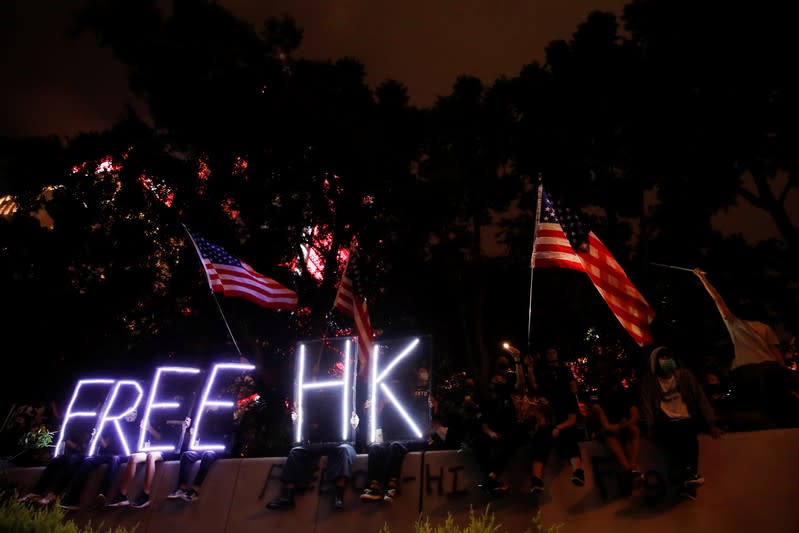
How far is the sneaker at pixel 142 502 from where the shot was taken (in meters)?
9.70

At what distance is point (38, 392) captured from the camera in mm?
16016

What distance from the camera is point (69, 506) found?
9875mm

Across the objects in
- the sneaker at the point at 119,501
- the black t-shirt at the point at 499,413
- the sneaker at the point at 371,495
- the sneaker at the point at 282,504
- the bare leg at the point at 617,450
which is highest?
the black t-shirt at the point at 499,413

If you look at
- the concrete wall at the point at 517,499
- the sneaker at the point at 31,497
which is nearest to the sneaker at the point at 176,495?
the concrete wall at the point at 517,499

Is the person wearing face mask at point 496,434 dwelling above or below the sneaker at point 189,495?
above

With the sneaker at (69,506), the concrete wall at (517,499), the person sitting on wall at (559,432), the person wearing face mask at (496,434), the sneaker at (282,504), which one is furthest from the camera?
the sneaker at (69,506)

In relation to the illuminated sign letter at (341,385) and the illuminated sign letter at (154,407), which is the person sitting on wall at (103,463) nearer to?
the illuminated sign letter at (154,407)

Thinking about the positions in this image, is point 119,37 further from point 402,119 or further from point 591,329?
point 591,329

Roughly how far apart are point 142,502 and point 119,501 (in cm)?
41

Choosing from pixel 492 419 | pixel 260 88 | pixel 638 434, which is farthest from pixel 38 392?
pixel 638 434

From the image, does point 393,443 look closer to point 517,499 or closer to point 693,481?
point 517,499

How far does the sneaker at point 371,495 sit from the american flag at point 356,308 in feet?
6.79

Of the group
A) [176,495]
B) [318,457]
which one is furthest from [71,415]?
[318,457]

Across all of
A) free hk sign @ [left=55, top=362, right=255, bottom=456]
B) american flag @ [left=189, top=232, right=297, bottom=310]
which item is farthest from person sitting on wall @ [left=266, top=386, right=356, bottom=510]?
american flag @ [left=189, top=232, right=297, bottom=310]
